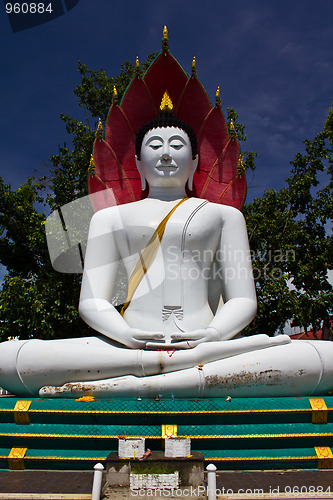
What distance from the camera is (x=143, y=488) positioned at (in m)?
2.98

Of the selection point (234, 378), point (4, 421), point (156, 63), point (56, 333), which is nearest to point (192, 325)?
point (234, 378)

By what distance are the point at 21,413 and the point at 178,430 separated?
1.47m

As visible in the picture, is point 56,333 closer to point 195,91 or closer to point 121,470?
point 195,91

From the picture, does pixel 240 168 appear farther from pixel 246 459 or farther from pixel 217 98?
pixel 246 459

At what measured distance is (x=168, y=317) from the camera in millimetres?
5215

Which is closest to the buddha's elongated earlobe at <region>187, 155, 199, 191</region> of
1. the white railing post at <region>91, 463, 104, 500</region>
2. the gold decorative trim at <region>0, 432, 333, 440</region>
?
the gold decorative trim at <region>0, 432, 333, 440</region>

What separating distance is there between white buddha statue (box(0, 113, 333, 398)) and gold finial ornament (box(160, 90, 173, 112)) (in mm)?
108

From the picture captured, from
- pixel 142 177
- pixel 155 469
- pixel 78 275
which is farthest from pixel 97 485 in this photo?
pixel 78 275

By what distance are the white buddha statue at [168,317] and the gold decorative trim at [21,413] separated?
283mm

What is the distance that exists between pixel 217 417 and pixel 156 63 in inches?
194

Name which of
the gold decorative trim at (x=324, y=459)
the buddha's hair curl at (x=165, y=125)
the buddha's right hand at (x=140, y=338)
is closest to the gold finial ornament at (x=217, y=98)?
the buddha's hair curl at (x=165, y=125)

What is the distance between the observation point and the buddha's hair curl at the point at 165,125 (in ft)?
19.7

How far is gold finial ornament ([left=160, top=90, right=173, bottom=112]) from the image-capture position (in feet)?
20.2

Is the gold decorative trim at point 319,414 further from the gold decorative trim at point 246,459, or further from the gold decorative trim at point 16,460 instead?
the gold decorative trim at point 16,460
